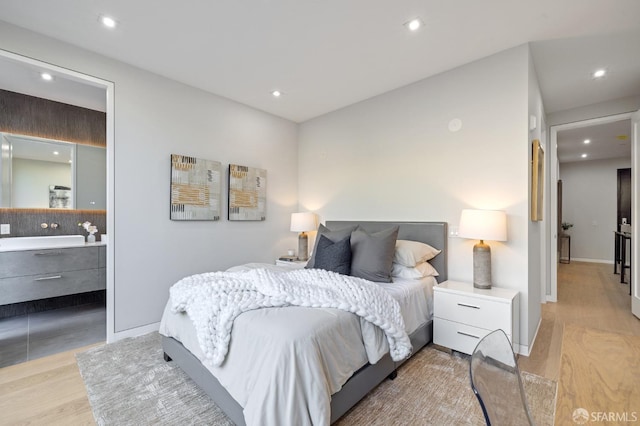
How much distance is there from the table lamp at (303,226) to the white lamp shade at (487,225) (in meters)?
2.15

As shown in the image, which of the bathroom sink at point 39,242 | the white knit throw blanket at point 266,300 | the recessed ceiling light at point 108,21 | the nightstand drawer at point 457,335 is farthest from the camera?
the bathroom sink at point 39,242

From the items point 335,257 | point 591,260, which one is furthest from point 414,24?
point 591,260

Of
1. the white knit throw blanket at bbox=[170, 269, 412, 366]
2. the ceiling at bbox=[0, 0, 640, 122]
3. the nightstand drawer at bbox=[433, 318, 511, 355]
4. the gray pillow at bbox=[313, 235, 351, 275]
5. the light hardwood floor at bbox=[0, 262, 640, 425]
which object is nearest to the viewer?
the white knit throw blanket at bbox=[170, 269, 412, 366]

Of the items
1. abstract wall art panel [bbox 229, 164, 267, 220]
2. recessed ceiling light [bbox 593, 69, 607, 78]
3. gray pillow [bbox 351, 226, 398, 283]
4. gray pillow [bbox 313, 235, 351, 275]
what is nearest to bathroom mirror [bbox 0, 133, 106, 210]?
abstract wall art panel [bbox 229, 164, 267, 220]

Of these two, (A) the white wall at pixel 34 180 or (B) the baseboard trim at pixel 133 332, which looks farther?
(A) the white wall at pixel 34 180

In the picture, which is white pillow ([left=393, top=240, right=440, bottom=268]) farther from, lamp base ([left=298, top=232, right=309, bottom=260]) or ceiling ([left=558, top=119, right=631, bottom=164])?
ceiling ([left=558, top=119, right=631, bottom=164])

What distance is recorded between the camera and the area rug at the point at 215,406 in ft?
5.80

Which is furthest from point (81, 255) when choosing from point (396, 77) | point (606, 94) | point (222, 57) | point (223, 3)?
point (606, 94)

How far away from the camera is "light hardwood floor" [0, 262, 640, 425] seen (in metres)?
1.84

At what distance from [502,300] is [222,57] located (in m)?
3.36

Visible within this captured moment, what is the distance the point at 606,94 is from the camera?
3.54 meters

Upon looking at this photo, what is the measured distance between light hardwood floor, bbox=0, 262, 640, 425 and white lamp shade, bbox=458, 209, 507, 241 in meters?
1.03

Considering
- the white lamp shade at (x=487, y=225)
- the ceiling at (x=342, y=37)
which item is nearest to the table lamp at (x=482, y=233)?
the white lamp shade at (x=487, y=225)

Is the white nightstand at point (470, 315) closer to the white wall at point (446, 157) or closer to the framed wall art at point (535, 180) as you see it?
the white wall at point (446, 157)
